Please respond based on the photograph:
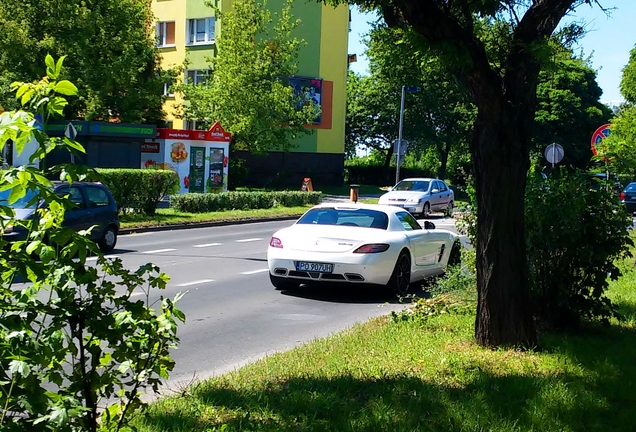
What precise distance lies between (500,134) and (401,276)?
563cm

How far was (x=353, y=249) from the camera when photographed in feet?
40.4

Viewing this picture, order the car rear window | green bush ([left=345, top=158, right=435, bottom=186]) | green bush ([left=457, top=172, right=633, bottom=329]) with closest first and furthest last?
1. green bush ([left=457, top=172, right=633, bottom=329])
2. the car rear window
3. green bush ([left=345, top=158, right=435, bottom=186])

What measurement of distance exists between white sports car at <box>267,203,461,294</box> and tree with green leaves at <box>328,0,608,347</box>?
463cm

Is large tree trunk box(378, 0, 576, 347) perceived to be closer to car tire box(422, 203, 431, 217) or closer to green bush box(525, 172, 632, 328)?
green bush box(525, 172, 632, 328)

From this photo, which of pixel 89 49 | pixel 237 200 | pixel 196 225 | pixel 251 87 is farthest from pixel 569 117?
pixel 196 225

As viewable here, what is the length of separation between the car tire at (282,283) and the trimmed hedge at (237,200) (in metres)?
17.7

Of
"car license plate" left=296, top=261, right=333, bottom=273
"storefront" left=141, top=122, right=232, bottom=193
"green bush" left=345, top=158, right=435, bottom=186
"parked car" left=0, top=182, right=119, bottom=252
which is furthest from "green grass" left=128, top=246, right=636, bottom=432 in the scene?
"green bush" left=345, top=158, right=435, bottom=186

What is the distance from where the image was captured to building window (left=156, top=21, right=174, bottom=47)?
187 ft

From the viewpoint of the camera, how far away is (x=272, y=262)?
1280cm

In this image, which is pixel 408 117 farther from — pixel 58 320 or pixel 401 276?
pixel 58 320

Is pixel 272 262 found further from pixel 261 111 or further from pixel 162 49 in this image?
pixel 162 49

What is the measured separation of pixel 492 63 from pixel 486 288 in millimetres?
2038

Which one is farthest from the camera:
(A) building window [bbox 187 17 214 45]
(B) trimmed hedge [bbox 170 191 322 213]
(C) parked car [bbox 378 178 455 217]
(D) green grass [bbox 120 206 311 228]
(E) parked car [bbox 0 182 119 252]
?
(A) building window [bbox 187 17 214 45]

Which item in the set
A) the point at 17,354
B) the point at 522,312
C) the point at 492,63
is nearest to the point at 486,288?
the point at 522,312
